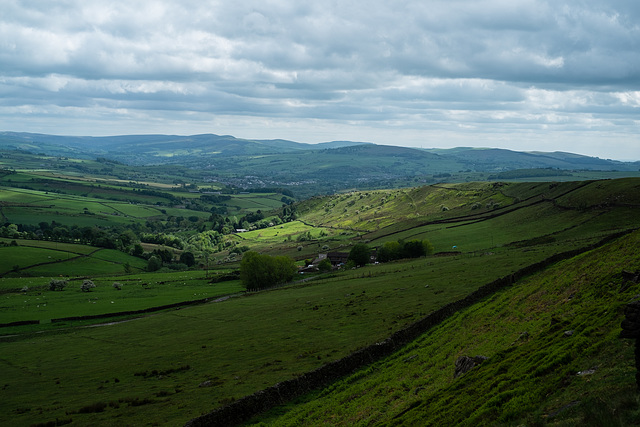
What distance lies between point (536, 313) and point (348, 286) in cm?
4616

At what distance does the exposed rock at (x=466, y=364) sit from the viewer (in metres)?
30.0

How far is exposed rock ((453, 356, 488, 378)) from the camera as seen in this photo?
29953mm

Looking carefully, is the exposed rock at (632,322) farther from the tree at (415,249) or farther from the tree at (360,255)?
the tree at (360,255)

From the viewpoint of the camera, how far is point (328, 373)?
4012cm

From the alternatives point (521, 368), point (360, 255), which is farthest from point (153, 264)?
point (521, 368)

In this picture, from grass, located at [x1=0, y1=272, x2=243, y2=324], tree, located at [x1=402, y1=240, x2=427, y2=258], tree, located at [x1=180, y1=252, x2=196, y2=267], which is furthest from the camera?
tree, located at [x1=180, y1=252, x2=196, y2=267]

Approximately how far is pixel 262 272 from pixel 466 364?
81529mm

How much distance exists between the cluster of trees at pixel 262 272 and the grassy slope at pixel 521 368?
66257 mm

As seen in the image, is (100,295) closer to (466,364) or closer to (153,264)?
(153,264)

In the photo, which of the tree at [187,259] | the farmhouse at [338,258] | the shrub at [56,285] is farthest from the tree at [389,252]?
the tree at [187,259]

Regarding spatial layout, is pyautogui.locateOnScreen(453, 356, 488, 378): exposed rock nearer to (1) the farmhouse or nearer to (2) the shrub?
(1) the farmhouse

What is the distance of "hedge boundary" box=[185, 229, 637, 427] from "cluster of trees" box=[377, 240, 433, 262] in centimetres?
6205

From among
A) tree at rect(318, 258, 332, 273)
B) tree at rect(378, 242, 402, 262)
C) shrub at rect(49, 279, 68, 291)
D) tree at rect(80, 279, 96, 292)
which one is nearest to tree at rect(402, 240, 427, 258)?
tree at rect(378, 242, 402, 262)

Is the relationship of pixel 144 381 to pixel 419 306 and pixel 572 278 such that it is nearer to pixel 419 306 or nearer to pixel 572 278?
pixel 419 306
